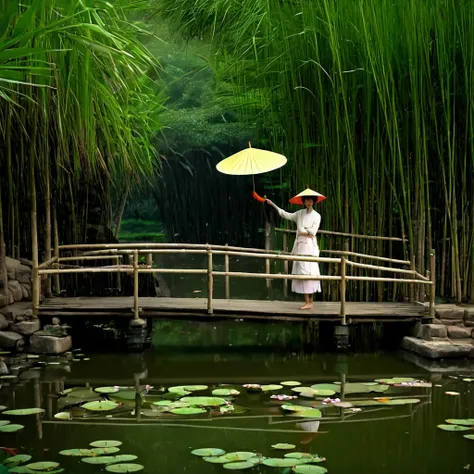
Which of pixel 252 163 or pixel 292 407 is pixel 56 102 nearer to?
pixel 252 163

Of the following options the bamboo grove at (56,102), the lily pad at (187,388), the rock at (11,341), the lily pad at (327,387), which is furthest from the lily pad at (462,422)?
the rock at (11,341)

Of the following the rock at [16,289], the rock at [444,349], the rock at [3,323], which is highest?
the rock at [16,289]

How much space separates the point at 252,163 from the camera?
7.63 metres

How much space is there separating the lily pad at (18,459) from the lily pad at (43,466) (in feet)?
0.23

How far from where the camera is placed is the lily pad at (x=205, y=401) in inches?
214

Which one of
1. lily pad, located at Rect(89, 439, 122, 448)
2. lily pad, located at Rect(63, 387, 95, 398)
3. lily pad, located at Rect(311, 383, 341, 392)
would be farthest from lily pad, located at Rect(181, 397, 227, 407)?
lily pad, located at Rect(89, 439, 122, 448)


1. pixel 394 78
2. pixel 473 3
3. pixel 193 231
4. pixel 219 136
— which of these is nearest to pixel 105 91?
pixel 394 78

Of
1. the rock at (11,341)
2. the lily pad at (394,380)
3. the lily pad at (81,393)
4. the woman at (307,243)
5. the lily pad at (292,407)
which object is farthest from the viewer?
the woman at (307,243)

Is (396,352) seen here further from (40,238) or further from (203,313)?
(40,238)

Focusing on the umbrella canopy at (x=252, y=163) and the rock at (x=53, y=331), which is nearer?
the rock at (x=53, y=331)

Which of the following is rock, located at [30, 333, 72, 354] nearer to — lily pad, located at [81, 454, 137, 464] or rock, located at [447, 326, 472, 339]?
lily pad, located at [81, 454, 137, 464]

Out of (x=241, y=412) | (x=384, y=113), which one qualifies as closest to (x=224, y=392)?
(x=241, y=412)

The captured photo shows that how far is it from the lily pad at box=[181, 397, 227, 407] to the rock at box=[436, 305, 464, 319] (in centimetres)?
253

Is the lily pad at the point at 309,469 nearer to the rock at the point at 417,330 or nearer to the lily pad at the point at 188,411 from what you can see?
the lily pad at the point at 188,411
